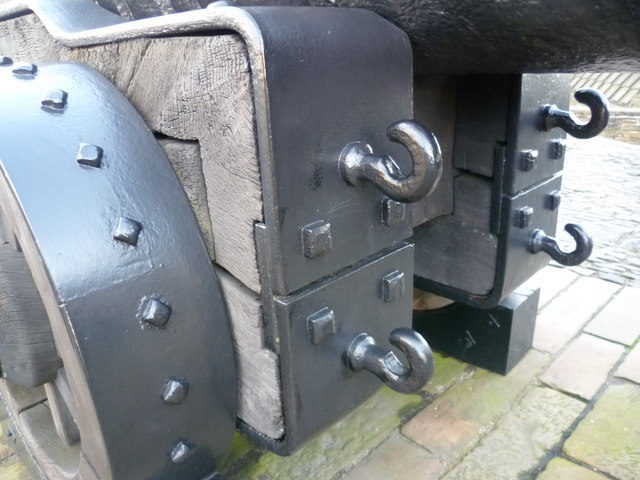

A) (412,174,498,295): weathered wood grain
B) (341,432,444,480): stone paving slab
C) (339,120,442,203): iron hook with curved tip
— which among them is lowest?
(341,432,444,480): stone paving slab

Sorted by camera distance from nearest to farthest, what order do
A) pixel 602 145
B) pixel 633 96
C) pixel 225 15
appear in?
pixel 225 15, pixel 602 145, pixel 633 96

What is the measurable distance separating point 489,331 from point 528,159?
1.84 ft

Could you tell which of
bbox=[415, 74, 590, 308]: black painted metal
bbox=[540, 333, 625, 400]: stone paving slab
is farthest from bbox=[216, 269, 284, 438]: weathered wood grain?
bbox=[540, 333, 625, 400]: stone paving slab

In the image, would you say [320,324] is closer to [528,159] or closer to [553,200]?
[528,159]

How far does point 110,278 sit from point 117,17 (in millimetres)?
726

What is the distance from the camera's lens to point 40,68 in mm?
875

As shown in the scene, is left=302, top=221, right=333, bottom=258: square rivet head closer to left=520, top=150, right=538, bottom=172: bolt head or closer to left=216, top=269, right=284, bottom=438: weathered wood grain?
left=216, top=269, right=284, bottom=438: weathered wood grain

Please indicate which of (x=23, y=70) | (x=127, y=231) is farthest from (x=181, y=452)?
(x=23, y=70)

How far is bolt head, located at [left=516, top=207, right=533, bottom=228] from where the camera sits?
1344 millimetres

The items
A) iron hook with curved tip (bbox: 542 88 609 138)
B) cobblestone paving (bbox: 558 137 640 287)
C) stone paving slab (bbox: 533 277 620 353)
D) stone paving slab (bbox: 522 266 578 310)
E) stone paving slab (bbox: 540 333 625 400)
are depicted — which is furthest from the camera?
cobblestone paving (bbox: 558 137 640 287)

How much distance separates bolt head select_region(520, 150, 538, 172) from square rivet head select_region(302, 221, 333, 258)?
2.43ft

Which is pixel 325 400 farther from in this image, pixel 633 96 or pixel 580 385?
pixel 633 96

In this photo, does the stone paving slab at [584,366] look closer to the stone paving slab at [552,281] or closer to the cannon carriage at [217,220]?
the stone paving slab at [552,281]

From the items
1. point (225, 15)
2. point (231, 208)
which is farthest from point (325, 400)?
→ point (225, 15)
